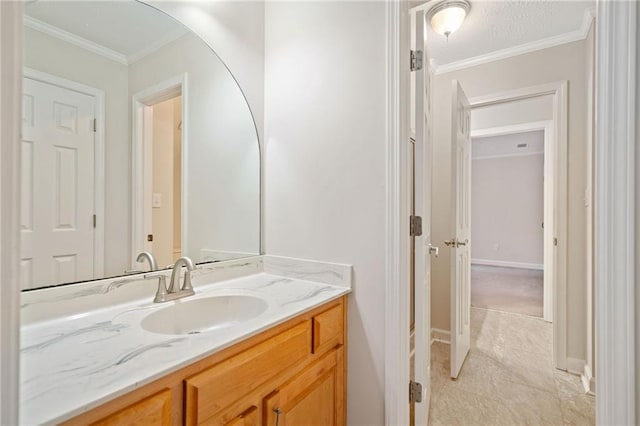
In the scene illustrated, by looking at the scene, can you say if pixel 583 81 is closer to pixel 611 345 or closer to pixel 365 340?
pixel 611 345

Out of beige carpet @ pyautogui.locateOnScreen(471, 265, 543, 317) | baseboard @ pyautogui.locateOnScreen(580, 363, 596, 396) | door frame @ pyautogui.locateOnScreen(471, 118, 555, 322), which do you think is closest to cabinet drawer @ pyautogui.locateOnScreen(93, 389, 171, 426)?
baseboard @ pyautogui.locateOnScreen(580, 363, 596, 396)

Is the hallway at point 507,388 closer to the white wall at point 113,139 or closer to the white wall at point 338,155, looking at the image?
the white wall at point 338,155

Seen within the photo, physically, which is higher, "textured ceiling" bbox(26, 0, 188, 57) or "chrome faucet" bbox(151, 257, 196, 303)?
"textured ceiling" bbox(26, 0, 188, 57)

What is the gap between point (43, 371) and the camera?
2.18ft

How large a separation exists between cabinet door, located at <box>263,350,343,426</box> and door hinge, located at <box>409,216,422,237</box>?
0.62 meters

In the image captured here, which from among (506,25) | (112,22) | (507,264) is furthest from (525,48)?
(507,264)

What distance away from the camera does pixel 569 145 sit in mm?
2199

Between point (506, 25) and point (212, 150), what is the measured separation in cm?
226

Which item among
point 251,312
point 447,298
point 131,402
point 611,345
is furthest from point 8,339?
point 447,298

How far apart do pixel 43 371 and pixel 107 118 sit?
2.85 ft

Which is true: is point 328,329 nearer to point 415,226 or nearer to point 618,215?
point 415,226

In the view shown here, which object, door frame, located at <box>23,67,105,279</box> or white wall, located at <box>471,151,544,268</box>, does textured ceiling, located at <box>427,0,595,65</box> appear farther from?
white wall, located at <box>471,151,544,268</box>

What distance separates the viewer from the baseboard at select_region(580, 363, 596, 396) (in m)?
1.90

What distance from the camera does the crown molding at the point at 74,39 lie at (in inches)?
38.3
